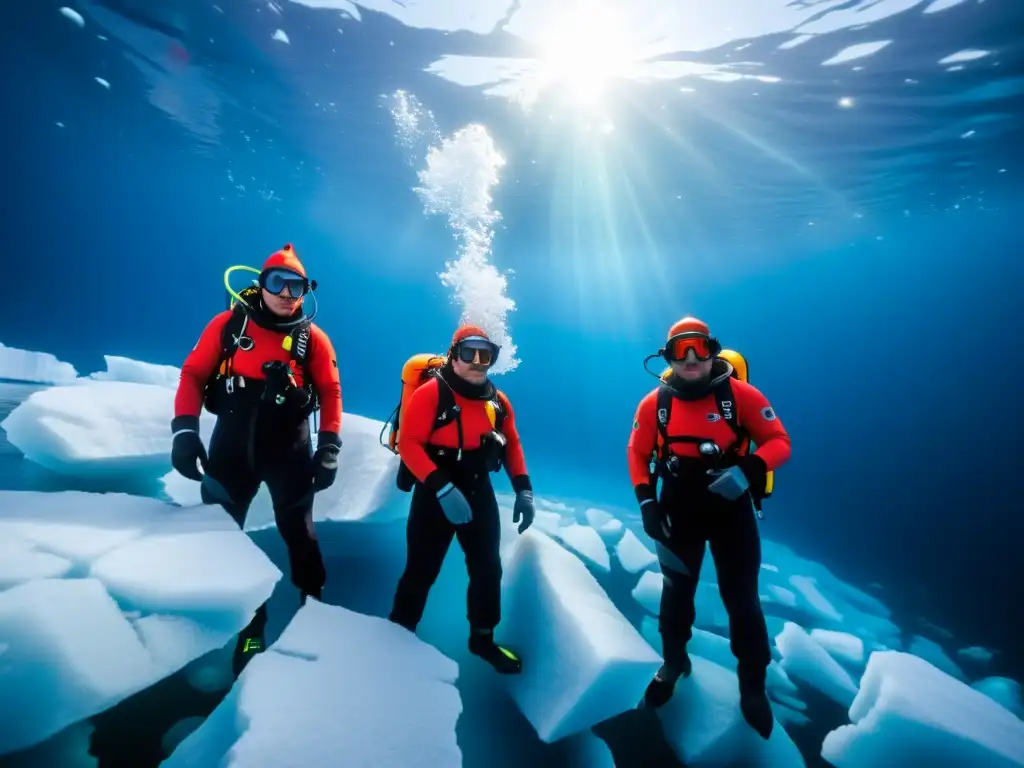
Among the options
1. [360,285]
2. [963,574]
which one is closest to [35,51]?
[963,574]

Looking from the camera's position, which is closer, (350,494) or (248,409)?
(248,409)

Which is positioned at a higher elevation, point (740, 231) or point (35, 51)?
point (740, 231)

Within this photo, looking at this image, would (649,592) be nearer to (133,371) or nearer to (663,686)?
(663,686)

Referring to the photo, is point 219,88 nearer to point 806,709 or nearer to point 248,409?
point 248,409

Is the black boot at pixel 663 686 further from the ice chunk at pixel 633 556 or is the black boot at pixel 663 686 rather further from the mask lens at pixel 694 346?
the ice chunk at pixel 633 556

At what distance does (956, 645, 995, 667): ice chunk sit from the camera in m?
8.77

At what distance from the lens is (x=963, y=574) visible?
2094cm

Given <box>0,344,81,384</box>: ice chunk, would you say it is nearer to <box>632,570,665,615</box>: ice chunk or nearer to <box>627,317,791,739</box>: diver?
<box>632,570,665,615</box>: ice chunk

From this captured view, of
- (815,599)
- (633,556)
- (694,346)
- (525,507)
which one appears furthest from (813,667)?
(815,599)

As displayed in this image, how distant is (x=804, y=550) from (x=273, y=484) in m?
30.8

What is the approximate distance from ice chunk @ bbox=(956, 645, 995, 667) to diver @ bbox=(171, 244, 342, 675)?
13.0 m

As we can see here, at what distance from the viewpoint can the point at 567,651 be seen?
276 cm

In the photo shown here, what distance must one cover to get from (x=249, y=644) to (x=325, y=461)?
122 centimetres

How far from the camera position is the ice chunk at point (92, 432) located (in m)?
4.51
